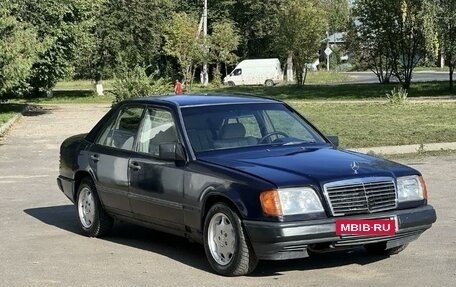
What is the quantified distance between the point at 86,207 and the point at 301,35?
44.5 metres

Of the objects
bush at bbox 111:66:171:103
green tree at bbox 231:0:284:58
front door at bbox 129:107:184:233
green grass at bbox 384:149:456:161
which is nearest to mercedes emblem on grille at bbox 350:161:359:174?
front door at bbox 129:107:184:233

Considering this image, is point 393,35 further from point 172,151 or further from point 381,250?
point 172,151

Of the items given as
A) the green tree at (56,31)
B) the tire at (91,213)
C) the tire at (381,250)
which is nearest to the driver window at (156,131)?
the tire at (91,213)

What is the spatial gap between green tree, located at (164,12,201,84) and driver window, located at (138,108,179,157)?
43728mm

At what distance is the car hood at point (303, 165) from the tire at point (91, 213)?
195 cm

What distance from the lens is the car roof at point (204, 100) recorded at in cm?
798

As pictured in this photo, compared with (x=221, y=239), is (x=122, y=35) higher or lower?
higher

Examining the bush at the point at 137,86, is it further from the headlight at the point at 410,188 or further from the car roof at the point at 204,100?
the headlight at the point at 410,188

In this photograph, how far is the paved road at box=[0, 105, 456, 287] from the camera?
670 cm

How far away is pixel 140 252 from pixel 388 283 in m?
2.68

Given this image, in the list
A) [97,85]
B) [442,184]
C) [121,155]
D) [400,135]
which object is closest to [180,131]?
[121,155]

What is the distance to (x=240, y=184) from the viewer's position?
6582 millimetres

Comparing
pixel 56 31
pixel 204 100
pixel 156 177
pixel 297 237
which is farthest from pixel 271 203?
pixel 56 31

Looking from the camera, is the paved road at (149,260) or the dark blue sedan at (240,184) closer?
the dark blue sedan at (240,184)
